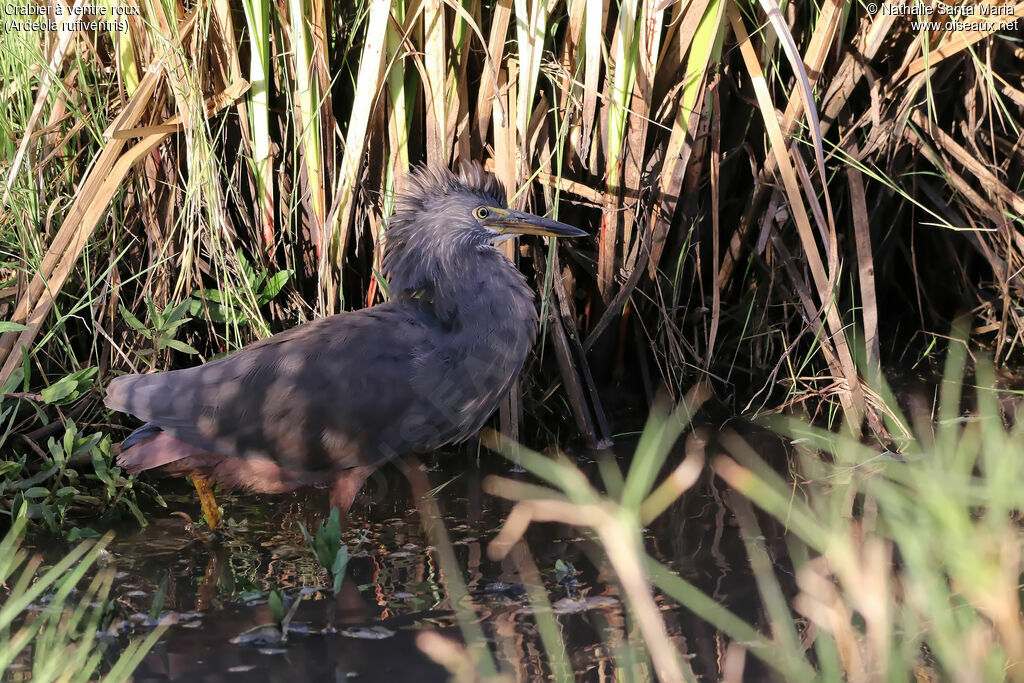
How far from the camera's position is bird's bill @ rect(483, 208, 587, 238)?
131 inches

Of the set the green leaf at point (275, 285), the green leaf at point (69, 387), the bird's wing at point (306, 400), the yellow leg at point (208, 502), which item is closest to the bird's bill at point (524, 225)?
the bird's wing at point (306, 400)

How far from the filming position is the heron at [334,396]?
10.2 feet

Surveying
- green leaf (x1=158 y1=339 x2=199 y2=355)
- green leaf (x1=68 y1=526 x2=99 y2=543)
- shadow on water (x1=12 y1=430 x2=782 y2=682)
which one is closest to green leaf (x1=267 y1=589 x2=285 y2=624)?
shadow on water (x1=12 y1=430 x2=782 y2=682)

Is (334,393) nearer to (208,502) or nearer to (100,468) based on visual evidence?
(208,502)

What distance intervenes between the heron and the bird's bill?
1cm

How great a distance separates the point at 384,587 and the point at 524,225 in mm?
1279

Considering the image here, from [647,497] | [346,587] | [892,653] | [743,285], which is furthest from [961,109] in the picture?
[346,587]

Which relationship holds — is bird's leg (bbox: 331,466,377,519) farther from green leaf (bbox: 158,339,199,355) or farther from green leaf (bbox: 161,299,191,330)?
green leaf (bbox: 161,299,191,330)

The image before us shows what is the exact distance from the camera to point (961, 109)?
12.6 ft

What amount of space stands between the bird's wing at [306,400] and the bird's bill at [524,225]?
543 millimetres

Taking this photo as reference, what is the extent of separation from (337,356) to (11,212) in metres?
1.28

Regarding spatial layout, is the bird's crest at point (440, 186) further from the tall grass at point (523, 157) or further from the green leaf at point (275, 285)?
the green leaf at point (275, 285)

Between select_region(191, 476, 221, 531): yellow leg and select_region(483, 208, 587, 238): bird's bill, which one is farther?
select_region(483, 208, 587, 238): bird's bill

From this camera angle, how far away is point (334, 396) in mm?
3094
